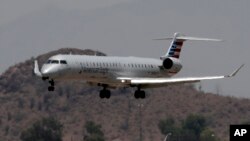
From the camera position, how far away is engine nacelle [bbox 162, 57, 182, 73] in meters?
91.6

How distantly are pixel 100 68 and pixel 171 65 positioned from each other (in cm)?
961

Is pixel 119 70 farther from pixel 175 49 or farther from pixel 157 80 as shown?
pixel 175 49

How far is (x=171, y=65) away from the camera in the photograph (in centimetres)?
9169

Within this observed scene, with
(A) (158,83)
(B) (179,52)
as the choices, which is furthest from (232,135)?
(B) (179,52)

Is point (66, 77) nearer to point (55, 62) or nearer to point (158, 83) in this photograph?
point (55, 62)

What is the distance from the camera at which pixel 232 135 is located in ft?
149

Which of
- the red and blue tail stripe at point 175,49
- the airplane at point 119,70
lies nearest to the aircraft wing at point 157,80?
the airplane at point 119,70

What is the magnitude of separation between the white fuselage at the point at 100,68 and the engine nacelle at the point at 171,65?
0.97 feet

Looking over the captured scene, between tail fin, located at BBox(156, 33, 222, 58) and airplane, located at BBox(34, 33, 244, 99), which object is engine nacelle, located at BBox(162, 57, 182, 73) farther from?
tail fin, located at BBox(156, 33, 222, 58)

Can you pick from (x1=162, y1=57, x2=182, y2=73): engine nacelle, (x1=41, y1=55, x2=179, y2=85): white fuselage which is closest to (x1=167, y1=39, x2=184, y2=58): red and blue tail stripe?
(x1=41, y1=55, x2=179, y2=85): white fuselage

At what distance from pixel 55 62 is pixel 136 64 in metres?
11.6

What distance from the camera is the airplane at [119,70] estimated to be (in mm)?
80750

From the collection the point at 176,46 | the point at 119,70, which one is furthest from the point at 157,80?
the point at 176,46

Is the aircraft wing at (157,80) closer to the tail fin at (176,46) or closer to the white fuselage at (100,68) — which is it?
the white fuselage at (100,68)
